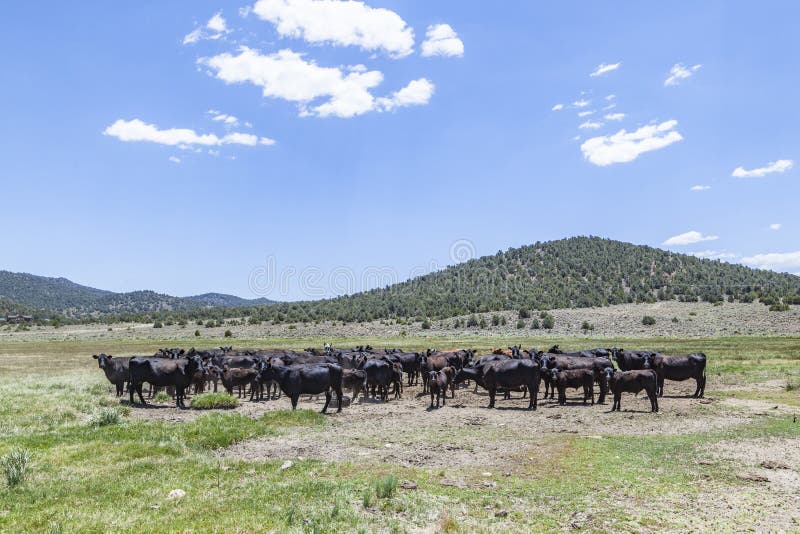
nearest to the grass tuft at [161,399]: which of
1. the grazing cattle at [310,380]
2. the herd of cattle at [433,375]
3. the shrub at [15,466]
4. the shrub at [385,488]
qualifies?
the herd of cattle at [433,375]

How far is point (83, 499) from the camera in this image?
328 inches

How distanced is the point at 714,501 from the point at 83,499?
10465 millimetres

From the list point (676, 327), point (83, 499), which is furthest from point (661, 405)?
point (676, 327)

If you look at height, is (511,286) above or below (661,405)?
above

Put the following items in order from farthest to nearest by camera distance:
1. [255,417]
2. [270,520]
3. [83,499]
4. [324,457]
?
[255,417] < [324,457] < [83,499] < [270,520]

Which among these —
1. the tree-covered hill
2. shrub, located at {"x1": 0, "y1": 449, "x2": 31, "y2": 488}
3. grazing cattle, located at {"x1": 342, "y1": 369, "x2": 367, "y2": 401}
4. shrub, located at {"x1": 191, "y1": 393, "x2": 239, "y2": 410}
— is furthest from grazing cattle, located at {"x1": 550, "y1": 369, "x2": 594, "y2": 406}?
the tree-covered hill

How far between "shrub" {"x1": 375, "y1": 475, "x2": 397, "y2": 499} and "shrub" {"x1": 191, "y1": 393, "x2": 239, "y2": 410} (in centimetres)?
1293

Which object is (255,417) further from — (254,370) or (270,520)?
(270,520)

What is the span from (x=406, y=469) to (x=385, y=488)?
197cm

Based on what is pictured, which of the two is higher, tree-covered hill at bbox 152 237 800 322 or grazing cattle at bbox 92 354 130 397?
tree-covered hill at bbox 152 237 800 322

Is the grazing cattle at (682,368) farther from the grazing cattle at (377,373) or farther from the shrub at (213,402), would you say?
the shrub at (213,402)

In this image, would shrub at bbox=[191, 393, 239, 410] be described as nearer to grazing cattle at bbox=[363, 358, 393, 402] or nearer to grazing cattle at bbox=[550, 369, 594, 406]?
grazing cattle at bbox=[363, 358, 393, 402]

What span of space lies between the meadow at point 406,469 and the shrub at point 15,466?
120 millimetres

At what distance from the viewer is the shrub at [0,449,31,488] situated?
915cm
